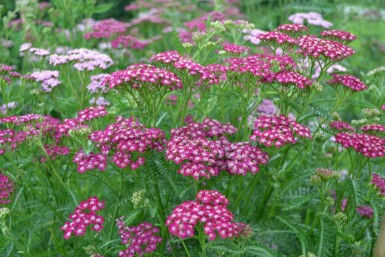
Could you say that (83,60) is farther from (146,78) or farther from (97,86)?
(146,78)

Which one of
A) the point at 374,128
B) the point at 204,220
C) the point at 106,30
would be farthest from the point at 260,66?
the point at 106,30

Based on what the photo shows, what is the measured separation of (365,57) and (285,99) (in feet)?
19.9

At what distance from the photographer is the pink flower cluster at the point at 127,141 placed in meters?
2.77

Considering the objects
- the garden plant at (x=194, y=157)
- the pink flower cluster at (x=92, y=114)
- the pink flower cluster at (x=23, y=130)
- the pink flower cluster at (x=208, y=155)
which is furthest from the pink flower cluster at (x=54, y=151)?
the pink flower cluster at (x=208, y=155)

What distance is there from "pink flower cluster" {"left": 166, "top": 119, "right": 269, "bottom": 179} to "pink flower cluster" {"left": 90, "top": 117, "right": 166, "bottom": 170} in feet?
0.36

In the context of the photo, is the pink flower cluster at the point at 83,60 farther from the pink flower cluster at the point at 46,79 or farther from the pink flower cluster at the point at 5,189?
the pink flower cluster at the point at 5,189

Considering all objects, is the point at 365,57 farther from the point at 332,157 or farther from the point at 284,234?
the point at 284,234

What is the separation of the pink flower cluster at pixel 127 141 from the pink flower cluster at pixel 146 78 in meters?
0.25

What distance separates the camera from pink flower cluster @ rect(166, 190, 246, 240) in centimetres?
237

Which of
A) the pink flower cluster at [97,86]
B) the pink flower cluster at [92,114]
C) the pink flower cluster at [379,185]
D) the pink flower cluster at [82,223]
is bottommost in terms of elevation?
the pink flower cluster at [82,223]

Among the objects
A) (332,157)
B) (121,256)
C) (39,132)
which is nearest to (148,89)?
(39,132)

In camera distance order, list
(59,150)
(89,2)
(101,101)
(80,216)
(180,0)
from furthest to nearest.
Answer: (180,0) → (89,2) → (101,101) → (59,150) → (80,216)

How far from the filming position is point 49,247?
3.51m

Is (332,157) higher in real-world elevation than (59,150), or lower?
lower
